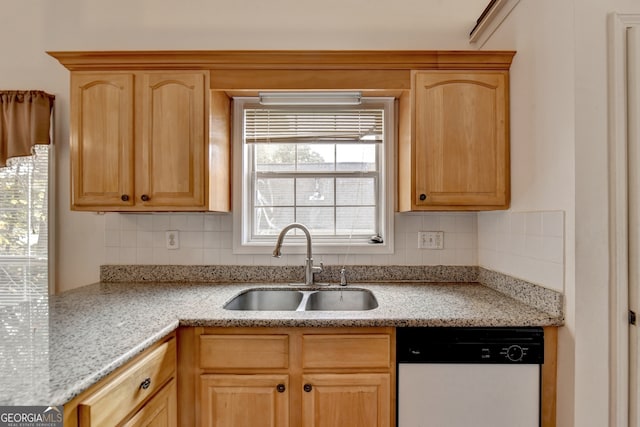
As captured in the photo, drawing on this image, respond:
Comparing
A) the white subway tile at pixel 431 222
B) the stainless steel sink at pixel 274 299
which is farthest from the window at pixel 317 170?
the stainless steel sink at pixel 274 299

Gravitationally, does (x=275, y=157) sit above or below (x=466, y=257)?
above

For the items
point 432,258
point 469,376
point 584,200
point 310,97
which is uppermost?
point 310,97

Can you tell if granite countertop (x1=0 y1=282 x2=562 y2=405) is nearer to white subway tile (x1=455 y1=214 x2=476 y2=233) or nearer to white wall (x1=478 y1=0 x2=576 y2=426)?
white wall (x1=478 y1=0 x2=576 y2=426)

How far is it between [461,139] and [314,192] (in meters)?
0.95

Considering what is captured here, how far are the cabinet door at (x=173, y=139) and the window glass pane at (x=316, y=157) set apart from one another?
68cm

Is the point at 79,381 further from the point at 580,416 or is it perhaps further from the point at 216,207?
the point at 580,416

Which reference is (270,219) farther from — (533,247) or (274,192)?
(533,247)

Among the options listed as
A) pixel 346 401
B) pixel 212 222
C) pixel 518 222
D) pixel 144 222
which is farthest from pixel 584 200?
pixel 144 222

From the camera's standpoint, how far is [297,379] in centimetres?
146

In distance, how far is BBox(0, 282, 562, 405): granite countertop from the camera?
93cm

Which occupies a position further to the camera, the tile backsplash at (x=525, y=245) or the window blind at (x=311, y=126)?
the window blind at (x=311, y=126)

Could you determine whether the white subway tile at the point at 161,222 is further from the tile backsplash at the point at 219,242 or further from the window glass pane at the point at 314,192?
the window glass pane at the point at 314,192

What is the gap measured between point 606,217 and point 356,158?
4.39ft

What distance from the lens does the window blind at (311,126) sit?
2250 mm
